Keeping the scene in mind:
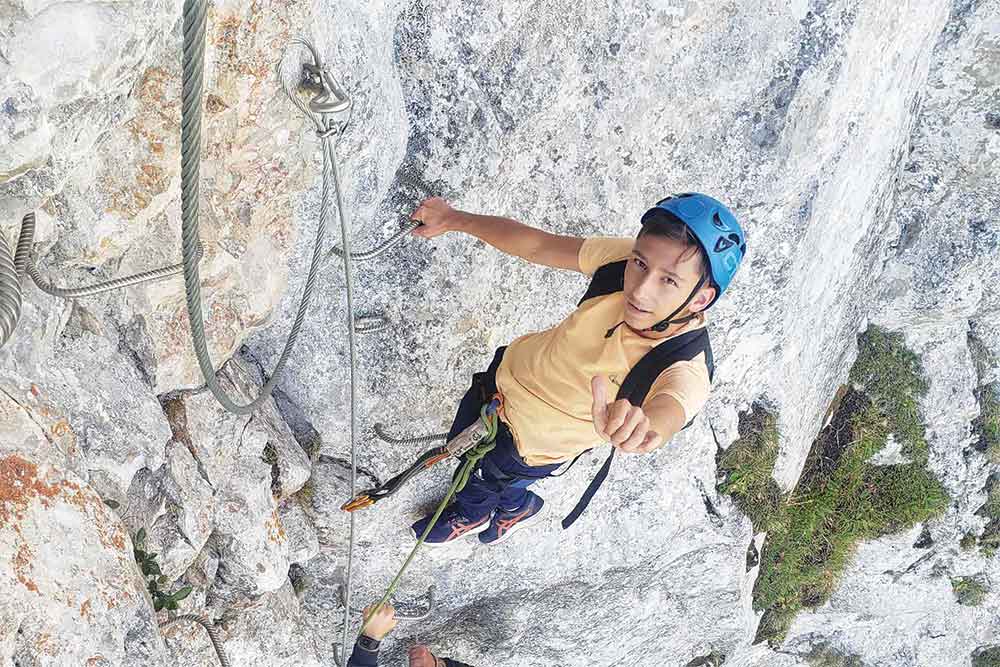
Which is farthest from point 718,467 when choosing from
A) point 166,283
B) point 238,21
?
point 238,21

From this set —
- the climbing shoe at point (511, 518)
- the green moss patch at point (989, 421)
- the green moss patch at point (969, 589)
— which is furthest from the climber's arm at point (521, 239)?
the green moss patch at point (969, 589)

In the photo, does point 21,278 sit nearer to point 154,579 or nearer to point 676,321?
point 154,579

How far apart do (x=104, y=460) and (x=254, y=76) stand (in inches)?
72.3

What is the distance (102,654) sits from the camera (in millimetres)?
3119

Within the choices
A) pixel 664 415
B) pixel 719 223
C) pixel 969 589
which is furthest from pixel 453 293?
pixel 969 589

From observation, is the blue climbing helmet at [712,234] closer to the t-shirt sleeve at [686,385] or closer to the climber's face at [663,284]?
the climber's face at [663,284]

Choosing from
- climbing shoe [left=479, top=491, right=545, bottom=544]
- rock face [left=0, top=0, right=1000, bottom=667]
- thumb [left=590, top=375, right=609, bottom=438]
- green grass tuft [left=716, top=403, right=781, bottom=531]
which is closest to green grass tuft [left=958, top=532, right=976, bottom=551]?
rock face [left=0, top=0, right=1000, bottom=667]

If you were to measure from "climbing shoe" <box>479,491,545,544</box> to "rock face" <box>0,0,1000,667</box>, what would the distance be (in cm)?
59

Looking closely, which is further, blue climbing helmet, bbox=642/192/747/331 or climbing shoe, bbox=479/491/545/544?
climbing shoe, bbox=479/491/545/544

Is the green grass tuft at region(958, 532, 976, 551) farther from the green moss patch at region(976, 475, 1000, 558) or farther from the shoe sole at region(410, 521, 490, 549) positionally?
the shoe sole at region(410, 521, 490, 549)

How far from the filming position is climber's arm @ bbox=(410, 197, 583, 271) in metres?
4.04

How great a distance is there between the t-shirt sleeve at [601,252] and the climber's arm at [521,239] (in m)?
0.05

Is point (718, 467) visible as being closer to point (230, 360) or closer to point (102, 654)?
point (230, 360)

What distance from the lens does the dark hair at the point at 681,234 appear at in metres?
3.34
